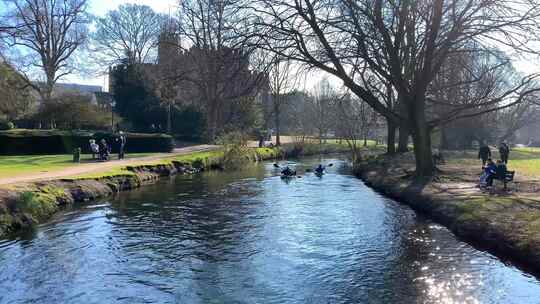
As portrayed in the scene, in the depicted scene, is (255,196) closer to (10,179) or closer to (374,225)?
(374,225)

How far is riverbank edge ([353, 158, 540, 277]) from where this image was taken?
12344 mm

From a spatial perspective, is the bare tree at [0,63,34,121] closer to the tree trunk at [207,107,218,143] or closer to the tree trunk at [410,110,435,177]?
the tree trunk at [207,107,218,143]

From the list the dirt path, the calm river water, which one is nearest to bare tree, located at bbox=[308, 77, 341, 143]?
the dirt path

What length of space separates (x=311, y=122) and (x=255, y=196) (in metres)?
57.0

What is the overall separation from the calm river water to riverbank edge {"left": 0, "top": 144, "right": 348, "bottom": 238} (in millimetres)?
797

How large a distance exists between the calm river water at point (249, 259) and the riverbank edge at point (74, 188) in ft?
2.62

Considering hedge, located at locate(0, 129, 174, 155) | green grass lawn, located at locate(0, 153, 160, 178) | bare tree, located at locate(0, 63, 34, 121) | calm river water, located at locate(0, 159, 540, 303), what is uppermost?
bare tree, located at locate(0, 63, 34, 121)

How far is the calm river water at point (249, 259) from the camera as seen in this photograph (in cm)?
984

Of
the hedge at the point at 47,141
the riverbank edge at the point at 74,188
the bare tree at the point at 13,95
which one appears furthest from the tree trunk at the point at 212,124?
the bare tree at the point at 13,95

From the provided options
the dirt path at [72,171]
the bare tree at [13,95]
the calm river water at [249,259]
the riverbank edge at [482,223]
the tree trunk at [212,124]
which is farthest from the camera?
the tree trunk at [212,124]

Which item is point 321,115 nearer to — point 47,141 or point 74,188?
point 47,141

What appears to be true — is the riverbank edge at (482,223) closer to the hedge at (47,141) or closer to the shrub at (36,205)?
the shrub at (36,205)

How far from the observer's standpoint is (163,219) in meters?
17.0

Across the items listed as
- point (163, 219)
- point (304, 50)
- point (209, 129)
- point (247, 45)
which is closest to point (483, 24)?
point (304, 50)
